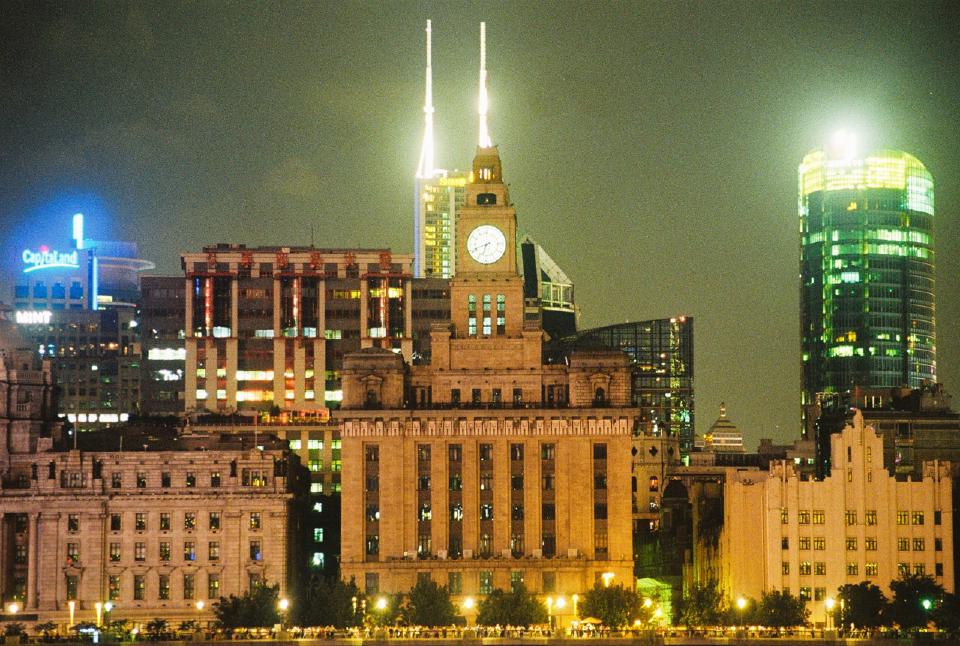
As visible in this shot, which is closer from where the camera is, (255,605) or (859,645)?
(859,645)

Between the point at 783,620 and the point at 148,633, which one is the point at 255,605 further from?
the point at 783,620

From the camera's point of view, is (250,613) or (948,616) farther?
(250,613)

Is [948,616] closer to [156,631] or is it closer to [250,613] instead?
[250,613]

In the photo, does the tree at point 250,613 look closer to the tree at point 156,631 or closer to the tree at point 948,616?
the tree at point 156,631

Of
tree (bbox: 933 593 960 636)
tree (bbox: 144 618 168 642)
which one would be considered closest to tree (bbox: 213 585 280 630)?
tree (bbox: 144 618 168 642)

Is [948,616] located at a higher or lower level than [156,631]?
higher

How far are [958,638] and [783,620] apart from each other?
56.9 feet

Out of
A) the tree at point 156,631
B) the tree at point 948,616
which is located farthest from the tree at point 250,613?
the tree at point 948,616

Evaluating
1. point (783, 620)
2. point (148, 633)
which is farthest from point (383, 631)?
point (783, 620)

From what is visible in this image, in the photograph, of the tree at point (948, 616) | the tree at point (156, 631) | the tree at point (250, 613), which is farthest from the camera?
the tree at point (250, 613)

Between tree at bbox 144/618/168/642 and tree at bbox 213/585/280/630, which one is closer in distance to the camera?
tree at bbox 144/618/168/642

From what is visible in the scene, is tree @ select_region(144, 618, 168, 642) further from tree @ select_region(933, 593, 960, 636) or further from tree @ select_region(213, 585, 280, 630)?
tree @ select_region(933, 593, 960, 636)

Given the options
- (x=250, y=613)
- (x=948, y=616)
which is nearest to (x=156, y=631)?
(x=250, y=613)

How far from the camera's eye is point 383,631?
637ft
